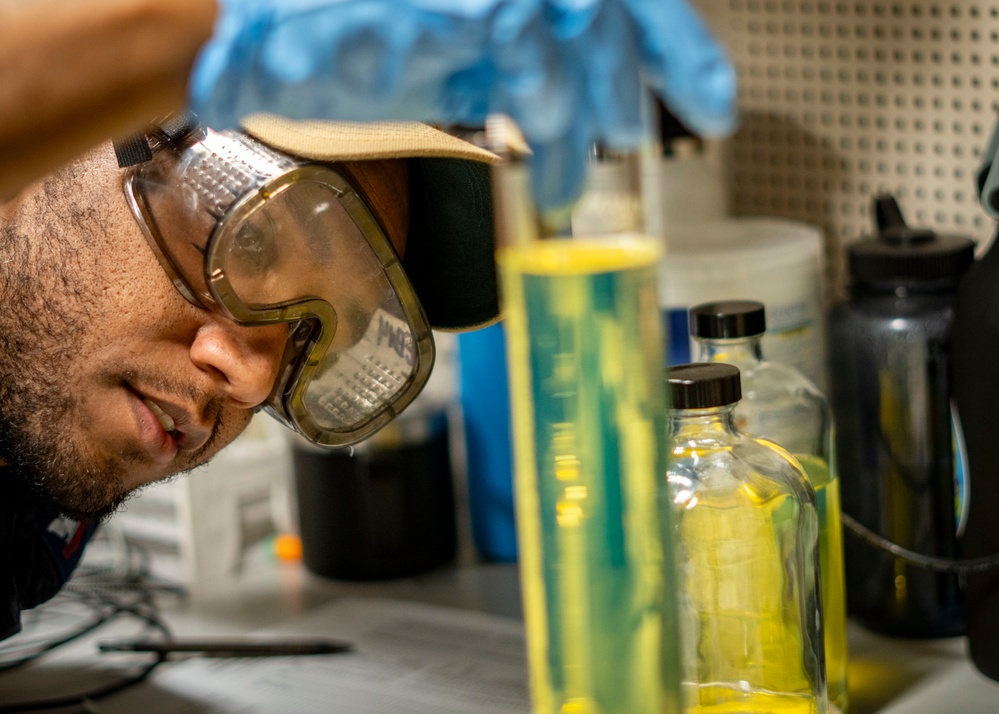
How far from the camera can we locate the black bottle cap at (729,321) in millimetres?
1016

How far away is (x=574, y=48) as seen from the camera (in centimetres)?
52

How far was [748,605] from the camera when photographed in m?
0.95

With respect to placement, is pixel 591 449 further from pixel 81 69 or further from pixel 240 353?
pixel 240 353

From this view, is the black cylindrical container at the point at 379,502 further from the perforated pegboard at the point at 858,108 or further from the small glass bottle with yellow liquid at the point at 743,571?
the small glass bottle with yellow liquid at the point at 743,571

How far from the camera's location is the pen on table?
134 cm

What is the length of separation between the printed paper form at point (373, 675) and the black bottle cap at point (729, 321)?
434 mm

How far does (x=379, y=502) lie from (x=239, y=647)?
0.91 ft

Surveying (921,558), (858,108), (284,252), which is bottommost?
(921,558)

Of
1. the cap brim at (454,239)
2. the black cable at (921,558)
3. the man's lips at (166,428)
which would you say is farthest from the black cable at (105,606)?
the black cable at (921,558)

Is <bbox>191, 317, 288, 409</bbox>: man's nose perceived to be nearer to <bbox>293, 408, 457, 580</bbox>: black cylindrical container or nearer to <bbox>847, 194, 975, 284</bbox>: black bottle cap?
<bbox>293, 408, 457, 580</bbox>: black cylindrical container

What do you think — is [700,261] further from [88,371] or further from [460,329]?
[88,371]

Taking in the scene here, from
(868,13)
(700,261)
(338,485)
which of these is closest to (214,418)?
(338,485)

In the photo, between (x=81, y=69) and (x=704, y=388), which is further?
(x=704, y=388)

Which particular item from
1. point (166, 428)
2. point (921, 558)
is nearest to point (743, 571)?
point (921, 558)
